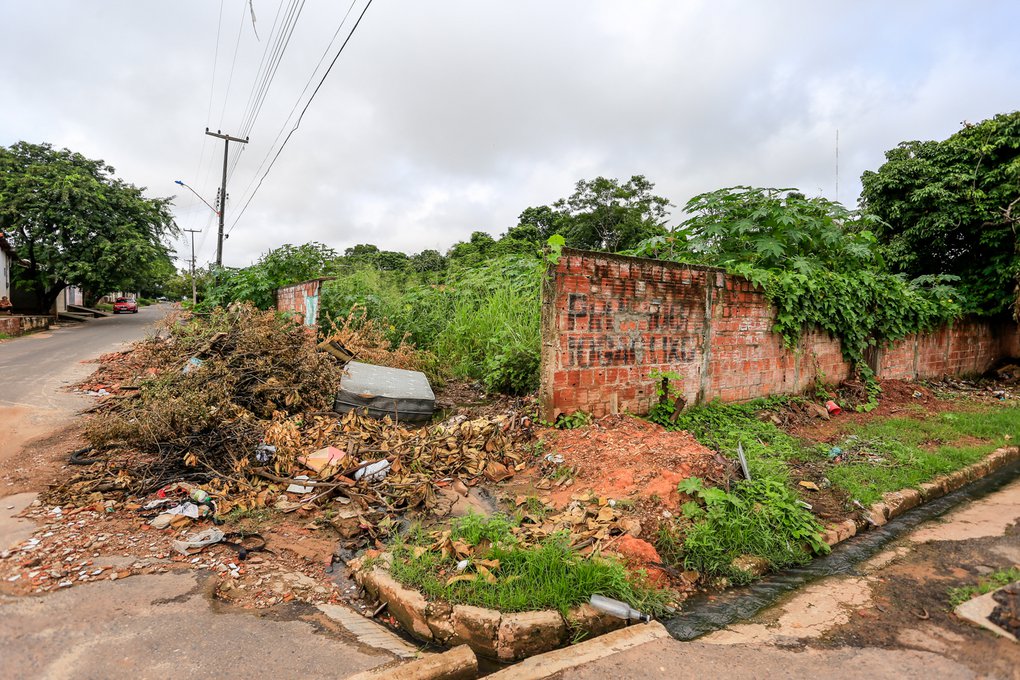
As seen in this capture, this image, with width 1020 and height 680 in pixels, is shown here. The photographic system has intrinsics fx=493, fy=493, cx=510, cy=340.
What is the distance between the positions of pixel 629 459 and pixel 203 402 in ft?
12.6

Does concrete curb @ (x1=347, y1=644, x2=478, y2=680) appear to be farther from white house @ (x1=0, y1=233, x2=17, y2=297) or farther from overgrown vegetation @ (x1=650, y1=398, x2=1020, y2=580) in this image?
white house @ (x1=0, y1=233, x2=17, y2=297)

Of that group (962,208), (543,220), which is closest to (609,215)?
(543,220)

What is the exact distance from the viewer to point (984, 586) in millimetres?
2848

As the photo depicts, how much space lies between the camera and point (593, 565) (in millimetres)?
2760

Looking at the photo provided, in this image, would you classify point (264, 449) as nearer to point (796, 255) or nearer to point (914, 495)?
point (914, 495)

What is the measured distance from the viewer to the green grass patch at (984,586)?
276cm

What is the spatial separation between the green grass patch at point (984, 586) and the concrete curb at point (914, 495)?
2.57ft

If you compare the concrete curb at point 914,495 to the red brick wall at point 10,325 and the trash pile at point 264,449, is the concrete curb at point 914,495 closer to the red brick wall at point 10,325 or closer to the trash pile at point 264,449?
the trash pile at point 264,449

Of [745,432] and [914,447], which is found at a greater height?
[745,432]

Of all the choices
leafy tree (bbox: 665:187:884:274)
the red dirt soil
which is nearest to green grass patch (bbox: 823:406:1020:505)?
the red dirt soil

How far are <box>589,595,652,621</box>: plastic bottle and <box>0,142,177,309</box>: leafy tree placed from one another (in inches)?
907

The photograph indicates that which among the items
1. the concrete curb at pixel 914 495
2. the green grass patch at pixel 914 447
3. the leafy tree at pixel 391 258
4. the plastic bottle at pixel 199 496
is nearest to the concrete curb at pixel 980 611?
the concrete curb at pixel 914 495

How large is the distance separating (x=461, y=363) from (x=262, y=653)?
17.9 ft

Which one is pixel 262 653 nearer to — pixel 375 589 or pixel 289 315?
pixel 375 589
